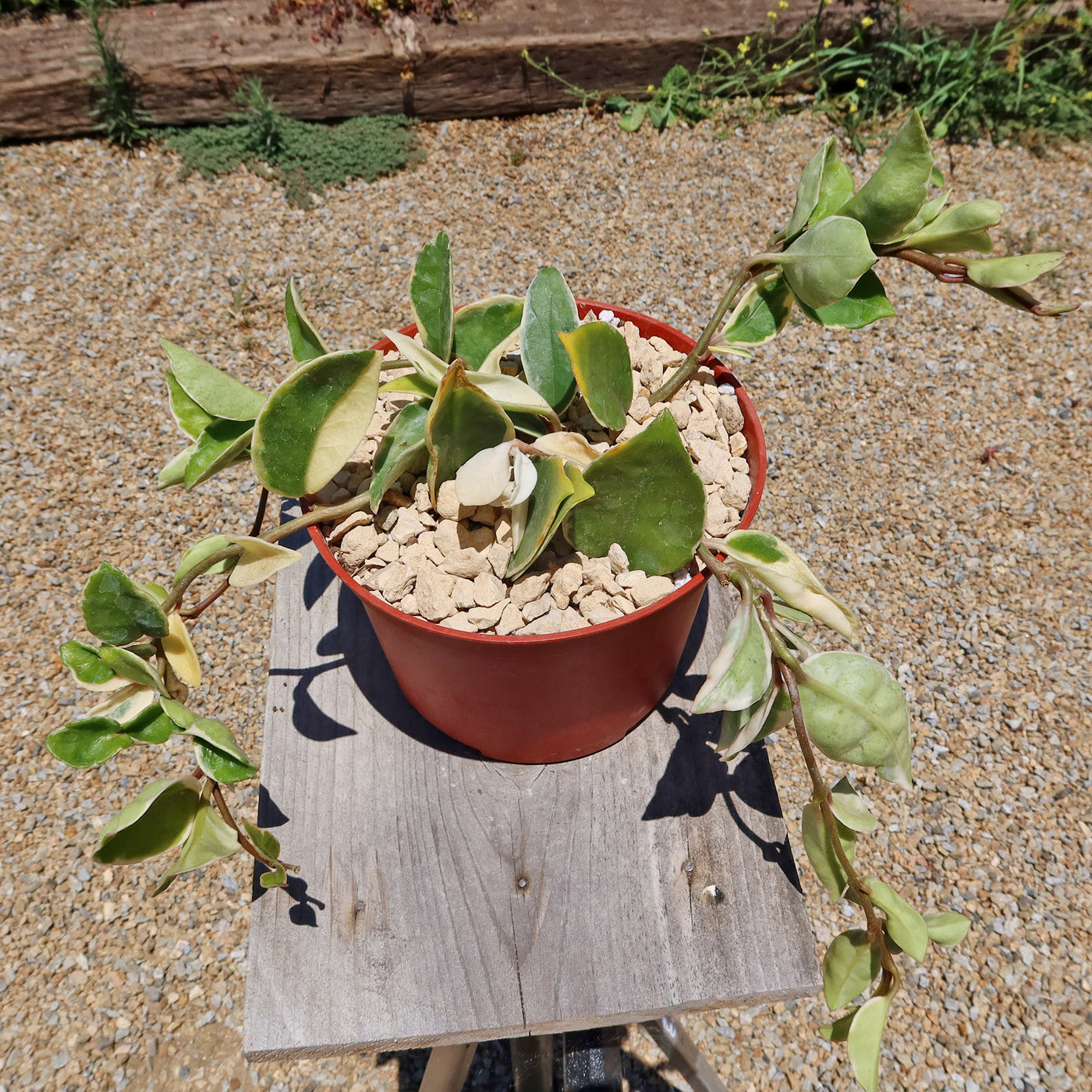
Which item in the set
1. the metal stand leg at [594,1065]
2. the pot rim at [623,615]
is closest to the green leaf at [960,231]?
the pot rim at [623,615]

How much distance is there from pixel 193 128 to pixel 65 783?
1768 millimetres

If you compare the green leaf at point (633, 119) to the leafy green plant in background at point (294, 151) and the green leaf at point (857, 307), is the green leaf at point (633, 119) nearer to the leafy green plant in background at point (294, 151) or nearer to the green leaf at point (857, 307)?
the leafy green plant in background at point (294, 151)

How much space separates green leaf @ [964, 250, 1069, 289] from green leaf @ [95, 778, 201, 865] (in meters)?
0.66

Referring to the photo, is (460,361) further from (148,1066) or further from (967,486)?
(967,486)

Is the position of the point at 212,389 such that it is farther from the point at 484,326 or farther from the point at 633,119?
the point at 633,119

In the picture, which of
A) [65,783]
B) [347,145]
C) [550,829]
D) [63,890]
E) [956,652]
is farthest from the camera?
[347,145]

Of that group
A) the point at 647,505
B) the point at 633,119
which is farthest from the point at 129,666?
the point at 633,119

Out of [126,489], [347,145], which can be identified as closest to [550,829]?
[126,489]

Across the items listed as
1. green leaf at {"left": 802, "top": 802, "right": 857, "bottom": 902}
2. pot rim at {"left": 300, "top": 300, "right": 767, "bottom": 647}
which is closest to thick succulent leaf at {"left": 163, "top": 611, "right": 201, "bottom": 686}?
pot rim at {"left": 300, "top": 300, "right": 767, "bottom": 647}

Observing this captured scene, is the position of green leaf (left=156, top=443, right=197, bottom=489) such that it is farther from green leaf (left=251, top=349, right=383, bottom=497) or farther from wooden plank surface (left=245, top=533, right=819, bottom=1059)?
wooden plank surface (left=245, top=533, right=819, bottom=1059)

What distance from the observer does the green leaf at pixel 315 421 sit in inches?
25.1

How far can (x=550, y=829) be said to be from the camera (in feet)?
2.82

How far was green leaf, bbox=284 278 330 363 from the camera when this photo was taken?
72cm

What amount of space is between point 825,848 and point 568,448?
370mm
